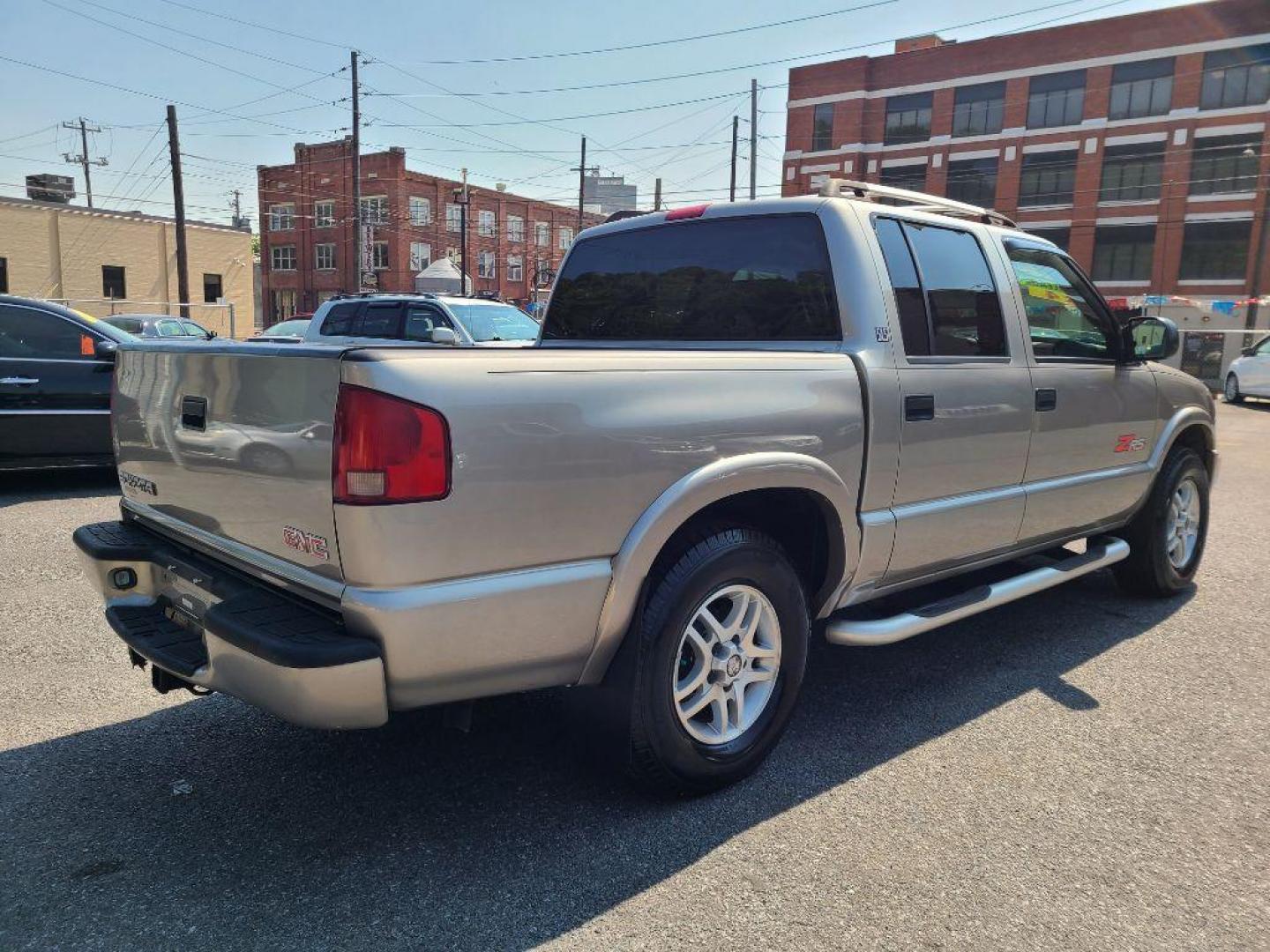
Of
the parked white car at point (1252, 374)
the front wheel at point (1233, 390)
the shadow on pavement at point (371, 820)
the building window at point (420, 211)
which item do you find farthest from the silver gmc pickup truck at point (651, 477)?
the building window at point (420, 211)

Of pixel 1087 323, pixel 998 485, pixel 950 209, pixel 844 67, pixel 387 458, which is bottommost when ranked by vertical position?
pixel 998 485

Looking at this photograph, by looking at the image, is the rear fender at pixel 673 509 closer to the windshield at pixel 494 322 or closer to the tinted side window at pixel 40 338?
the tinted side window at pixel 40 338

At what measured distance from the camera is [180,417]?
281 cm

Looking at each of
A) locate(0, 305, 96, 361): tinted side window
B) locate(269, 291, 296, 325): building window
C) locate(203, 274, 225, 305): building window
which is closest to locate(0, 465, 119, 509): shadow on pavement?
locate(0, 305, 96, 361): tinted side window

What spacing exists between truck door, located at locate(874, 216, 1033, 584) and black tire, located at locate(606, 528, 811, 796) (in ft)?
2.12

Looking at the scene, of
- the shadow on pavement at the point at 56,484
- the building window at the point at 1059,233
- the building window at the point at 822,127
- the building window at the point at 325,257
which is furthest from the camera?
the building window at the point at 325,257

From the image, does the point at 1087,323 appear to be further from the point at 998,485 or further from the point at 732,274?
the point at 732,274

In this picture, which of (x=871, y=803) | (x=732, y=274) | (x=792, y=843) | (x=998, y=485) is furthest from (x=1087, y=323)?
(x=792, y=843)

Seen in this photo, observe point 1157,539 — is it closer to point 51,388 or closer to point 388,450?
point 388,450

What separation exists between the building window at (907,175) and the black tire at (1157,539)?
46.5 metres

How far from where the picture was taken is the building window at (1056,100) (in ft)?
142

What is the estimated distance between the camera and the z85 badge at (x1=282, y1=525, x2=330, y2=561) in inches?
89.2

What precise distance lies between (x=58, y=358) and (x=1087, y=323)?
307 inches

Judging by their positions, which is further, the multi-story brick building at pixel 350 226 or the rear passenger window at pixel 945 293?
the multi-story brick building at pixel 350 226
